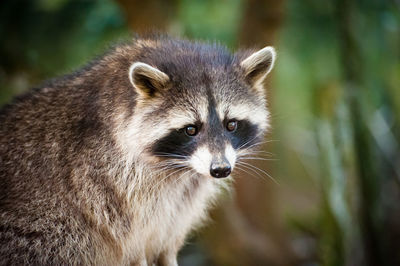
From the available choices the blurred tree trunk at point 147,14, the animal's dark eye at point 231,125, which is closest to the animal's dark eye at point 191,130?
the animal's dark eye at point 231,125

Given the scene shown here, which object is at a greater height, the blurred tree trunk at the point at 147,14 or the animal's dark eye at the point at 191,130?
the blurred tree trunk at the point at 147,14

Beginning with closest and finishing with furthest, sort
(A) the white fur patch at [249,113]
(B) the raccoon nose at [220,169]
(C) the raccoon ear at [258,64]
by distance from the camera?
(B) the raccoon nose at [220,169]
(A) the white fur patch at [249,113]
(C) the raccoon ear at [258,64]

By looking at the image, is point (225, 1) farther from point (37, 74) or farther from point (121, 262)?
point (121, 262)

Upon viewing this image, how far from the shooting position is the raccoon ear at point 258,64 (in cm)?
446

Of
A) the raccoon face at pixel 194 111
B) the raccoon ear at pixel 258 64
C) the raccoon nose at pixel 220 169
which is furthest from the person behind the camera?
the raccoon ear at pixel 258 64

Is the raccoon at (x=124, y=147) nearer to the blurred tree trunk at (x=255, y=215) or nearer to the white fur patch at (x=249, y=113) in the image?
the white fur patch at (x=249, y=113)

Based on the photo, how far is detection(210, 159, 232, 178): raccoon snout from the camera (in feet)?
13.2

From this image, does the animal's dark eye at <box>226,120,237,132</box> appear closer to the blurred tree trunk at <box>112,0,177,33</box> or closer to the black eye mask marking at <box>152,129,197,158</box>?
the black eye mask marking at <box>152,129,197,158</box>

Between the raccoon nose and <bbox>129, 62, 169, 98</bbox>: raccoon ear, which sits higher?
<bbox>129, 62, 169, 98</bbox>: raccoon ear

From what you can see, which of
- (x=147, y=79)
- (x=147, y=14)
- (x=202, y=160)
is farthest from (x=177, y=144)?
(x=147, y=14)

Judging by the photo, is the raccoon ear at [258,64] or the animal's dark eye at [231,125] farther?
the raccoon ear at [258,64]

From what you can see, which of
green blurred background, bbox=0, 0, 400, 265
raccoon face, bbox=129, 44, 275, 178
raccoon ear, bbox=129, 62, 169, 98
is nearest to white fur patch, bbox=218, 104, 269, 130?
raccoon face, bbox=129, 44, 275, 178

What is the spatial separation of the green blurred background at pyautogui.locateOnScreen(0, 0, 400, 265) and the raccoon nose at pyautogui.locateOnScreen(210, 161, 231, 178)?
298 centimetres

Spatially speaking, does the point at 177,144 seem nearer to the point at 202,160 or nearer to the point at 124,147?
the point at 202,160
